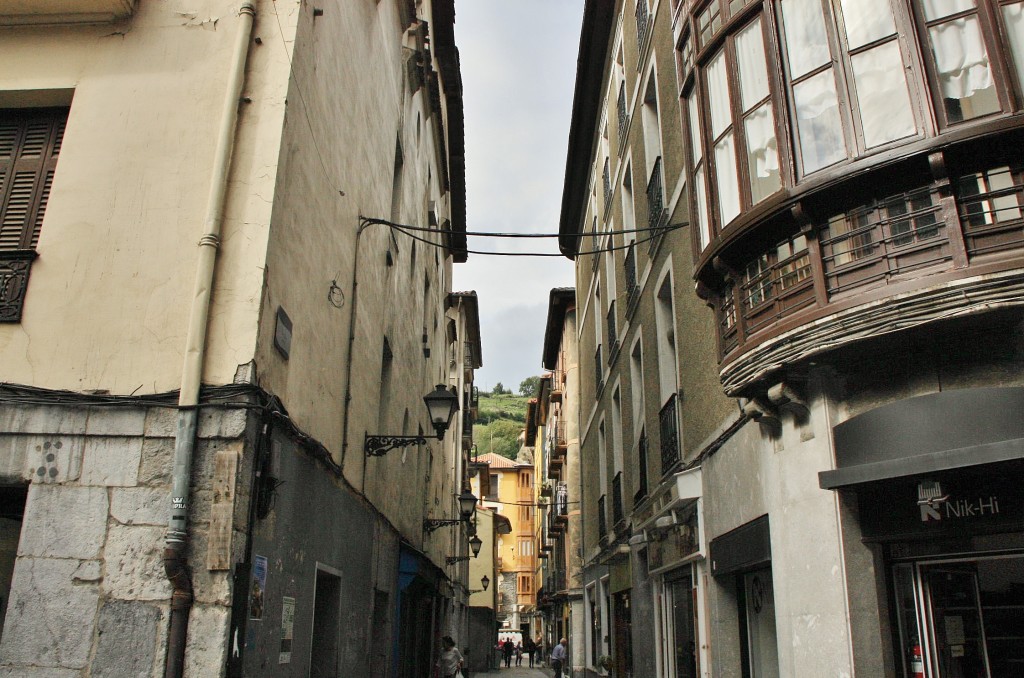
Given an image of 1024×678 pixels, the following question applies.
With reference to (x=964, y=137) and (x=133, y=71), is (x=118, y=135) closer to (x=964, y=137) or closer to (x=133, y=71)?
(x=133, y=71)

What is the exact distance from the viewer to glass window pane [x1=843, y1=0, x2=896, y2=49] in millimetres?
5223

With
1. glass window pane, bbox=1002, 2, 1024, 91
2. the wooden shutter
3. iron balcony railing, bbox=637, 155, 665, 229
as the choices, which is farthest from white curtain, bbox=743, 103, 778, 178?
the wooden shutter

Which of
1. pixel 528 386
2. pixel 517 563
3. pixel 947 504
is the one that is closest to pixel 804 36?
pixel 947 504

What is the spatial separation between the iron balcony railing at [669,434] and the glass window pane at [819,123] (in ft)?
15.8

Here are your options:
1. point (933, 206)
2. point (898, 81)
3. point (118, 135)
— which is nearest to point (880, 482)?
point (933, 206)

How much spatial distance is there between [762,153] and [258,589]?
4968mm

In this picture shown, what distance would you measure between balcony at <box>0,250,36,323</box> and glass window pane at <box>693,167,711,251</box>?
5427 mm

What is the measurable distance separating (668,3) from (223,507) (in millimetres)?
8612

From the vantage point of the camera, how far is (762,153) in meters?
6.09

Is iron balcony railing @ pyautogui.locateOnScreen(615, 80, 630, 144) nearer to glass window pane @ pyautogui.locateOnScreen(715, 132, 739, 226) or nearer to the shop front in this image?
glass window pane @ pyautogui.locateOnScreen(715, 132, 739, 226)

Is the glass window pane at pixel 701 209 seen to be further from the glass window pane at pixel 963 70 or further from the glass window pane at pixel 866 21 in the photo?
the glass window pane at pixel 963 70

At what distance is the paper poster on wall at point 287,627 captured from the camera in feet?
19.9

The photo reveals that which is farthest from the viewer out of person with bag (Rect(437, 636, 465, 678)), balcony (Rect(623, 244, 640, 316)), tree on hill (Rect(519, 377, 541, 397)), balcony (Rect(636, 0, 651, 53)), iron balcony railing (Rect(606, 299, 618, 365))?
tree on hill (Rect(519, 377, 541, 397))

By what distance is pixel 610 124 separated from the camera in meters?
16.6
